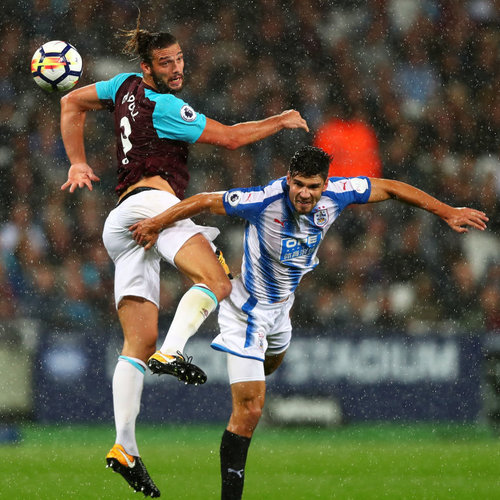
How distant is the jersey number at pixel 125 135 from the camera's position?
559 cm

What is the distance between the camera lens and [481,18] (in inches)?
486

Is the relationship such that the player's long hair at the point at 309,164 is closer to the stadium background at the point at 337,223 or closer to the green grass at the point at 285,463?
the green grass at the point at 285,463

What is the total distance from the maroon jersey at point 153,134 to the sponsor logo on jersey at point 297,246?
2.15 feet

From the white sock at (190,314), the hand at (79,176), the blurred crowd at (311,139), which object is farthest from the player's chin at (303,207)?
the blurred crowd at (311,139)

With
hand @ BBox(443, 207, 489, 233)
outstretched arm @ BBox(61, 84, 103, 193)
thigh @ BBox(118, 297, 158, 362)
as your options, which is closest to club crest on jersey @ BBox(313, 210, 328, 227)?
hand @ BBox(443, 207, 489, 233)

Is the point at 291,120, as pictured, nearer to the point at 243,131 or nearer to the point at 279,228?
the point at 243,131

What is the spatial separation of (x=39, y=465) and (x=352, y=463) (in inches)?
93.4

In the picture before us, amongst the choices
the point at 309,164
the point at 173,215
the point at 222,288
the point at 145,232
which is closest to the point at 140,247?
the point at 145,232

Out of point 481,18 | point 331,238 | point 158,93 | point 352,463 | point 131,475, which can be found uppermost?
Result: point 481,18

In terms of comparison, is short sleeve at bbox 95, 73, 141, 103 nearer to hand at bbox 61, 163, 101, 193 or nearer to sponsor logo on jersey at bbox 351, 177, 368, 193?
hand at bbox 61, 163, 101, 193

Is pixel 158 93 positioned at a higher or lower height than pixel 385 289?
higher

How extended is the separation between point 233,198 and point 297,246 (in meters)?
0.48

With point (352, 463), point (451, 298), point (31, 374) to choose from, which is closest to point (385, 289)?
point (451, 298)

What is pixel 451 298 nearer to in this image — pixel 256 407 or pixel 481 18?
pixel 481 18
